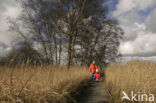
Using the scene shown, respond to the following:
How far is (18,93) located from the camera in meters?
2.82

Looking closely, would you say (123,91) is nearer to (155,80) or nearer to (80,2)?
(155,80)

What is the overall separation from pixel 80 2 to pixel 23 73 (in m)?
8.46

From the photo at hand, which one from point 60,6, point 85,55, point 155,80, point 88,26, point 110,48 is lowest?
point 155,80

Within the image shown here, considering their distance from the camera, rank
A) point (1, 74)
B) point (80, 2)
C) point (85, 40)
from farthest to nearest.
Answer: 1. point (85, 40)
2. point (80, 2)
3. point (1, 74)

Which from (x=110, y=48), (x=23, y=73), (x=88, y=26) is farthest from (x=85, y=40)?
(x=23, y=73)

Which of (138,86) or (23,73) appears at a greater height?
(23,73)

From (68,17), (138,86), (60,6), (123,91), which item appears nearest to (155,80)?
(138,86)

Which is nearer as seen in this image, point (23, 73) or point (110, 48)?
point (23, 73)

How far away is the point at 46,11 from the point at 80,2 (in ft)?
13.0

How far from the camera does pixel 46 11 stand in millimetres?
12664

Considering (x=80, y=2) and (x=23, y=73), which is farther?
(x=80, y=2)

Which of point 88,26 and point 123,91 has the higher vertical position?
point 88,26

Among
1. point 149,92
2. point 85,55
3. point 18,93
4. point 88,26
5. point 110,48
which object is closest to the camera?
point 18,93

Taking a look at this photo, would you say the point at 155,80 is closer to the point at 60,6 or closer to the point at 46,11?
the point at 60,6
